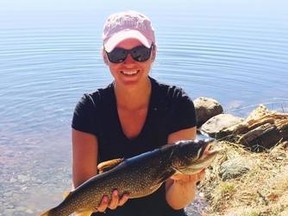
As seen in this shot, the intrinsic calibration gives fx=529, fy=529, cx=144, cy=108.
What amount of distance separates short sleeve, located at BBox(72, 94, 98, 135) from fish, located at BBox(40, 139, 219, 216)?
18.8 inches

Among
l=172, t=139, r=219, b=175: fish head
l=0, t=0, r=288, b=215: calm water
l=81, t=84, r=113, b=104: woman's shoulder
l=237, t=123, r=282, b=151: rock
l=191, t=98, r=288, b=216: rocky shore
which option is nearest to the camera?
l=172, t=139, r=219, b=175: fish head

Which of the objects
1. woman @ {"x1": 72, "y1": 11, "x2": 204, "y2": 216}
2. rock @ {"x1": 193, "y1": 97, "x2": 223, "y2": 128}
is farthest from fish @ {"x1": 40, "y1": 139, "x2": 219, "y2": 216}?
rock @ {"x1": 193, "y1": 97, "x2": 223, "y2": 128}

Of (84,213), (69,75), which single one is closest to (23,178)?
(84,213)

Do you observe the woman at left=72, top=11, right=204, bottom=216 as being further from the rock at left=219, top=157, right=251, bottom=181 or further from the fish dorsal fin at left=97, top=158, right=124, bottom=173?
the rock at left=219, top=157, right=251, bottom=181

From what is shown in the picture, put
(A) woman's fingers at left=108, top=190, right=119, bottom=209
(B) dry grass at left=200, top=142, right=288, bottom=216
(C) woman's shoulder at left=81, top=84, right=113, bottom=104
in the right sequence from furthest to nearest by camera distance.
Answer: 1. (B) dry grass at left=200, top=142, right=288, bottom=216
2. (C) woman's shoulder at left=81, top=84, right=113, bottom=104
3. (A) woman's fingers at left=108, top=190, right=119, bottom=209

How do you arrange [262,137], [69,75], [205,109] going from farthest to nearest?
[69,75]
[205,109]
[262,137]

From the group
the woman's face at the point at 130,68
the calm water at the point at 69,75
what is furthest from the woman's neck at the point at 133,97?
the calm water at the point at 69,75

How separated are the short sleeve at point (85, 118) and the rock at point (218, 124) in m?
4.85

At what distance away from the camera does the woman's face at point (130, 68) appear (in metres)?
3.52

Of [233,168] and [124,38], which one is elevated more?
[124,38]

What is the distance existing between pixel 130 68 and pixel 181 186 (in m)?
0.87

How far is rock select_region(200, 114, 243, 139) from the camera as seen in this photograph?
8555 millimetres

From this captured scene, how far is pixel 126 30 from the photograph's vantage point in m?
3.58

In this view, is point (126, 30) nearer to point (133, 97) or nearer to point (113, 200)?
point (133, 97)
